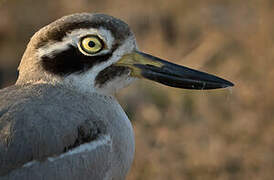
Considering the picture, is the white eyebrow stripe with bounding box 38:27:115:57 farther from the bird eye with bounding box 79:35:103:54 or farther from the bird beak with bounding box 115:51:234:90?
the bird beak with bounding box 115:51:234:90

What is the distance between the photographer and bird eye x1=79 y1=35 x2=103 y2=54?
3289mm

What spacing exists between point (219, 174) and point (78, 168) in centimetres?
260

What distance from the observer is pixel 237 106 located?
6234 mm

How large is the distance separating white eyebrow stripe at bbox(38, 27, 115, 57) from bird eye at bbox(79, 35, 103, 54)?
24mm

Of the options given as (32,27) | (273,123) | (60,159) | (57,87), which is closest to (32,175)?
(60,159)

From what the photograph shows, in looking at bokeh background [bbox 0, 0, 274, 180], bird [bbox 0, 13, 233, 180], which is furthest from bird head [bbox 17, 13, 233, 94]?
bokeh background [bbox 0, 0, 274, 180]

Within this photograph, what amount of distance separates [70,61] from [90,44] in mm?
141

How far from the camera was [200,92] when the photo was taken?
668cm

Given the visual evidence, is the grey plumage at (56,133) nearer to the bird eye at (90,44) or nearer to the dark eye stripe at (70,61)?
the dark eye stripe at (70,61)

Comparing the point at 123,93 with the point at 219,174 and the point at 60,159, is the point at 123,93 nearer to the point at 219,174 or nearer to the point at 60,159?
the point at 219,174

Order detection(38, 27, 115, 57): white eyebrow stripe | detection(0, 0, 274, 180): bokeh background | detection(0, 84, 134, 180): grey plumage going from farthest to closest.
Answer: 1. detection(0, 0, 274, 180): bokeh background
2. detection(38, 27, 115, 57): white eyebrow stripe
3. detection(0, 84, 134, 180): grey plumage

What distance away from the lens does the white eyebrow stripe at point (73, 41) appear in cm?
328

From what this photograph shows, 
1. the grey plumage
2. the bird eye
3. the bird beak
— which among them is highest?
the bird eye

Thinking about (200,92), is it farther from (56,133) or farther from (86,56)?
(56,133)
